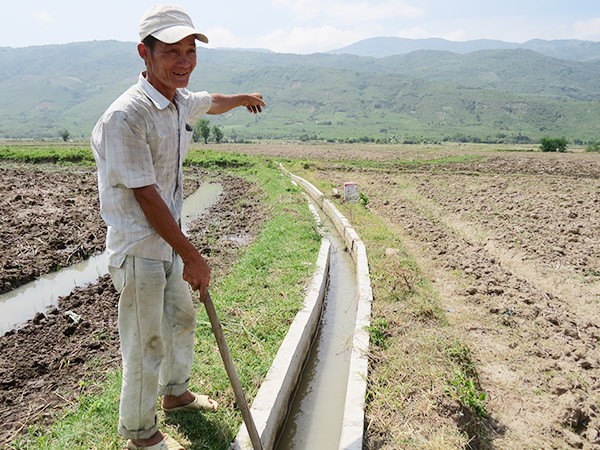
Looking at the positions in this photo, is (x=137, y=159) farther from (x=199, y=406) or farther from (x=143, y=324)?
(x=199, y=406)

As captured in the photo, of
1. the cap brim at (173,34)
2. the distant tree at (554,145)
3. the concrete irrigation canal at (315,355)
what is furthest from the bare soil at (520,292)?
the distant tree at (554,145)

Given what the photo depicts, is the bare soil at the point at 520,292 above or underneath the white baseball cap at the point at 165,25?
underneath

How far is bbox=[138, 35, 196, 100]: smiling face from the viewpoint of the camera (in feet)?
7.62

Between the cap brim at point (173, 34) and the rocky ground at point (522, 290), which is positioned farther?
the rocky ground at point (522, 290)

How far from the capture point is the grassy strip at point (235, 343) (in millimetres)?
3084

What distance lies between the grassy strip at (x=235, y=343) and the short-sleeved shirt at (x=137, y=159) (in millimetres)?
1322

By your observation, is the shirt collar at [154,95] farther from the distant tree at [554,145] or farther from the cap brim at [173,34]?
the distant tree at [554,145]

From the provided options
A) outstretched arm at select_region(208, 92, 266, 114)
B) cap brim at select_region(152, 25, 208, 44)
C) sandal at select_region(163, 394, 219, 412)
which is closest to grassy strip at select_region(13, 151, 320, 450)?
sandal at select_region(163, 394, 219, 412)

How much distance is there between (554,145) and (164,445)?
126 ft

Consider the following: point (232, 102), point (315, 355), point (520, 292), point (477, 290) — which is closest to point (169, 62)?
point (232, 102)

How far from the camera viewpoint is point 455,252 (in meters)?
7.57

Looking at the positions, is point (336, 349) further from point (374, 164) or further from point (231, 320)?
point (374, 164)

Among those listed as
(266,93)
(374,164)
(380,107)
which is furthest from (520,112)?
(374,164)

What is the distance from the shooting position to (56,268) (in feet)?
24.8
